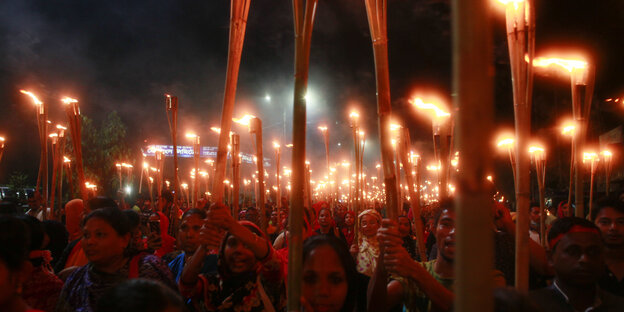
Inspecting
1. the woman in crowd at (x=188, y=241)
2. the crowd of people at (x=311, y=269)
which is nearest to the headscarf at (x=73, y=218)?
the woman in crowd at (x=188, y=241)

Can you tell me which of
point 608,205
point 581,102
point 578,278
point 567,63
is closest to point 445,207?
point 578,278

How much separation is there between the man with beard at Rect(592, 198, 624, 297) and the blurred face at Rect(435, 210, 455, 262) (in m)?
1.27

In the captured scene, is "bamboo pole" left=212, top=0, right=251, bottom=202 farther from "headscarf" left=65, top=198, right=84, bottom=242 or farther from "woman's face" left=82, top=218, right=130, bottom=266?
"headscarf" left=65, top=198, right=84, bottom=242

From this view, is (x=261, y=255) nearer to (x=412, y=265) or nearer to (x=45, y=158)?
(x=412, y=265)

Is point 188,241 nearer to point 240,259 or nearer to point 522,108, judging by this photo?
point 240,259

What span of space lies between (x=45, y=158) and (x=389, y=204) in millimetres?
7377

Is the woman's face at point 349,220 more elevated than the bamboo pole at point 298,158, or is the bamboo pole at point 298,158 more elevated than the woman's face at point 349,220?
the bamboo pole at point 298,158

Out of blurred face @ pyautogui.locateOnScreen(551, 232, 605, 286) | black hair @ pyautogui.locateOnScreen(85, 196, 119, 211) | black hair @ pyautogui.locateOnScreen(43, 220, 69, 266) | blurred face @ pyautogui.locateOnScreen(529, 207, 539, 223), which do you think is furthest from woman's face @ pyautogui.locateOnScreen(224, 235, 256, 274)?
blurred face @ pyautogui.locateOnScreen(529, 207, 539, 223)

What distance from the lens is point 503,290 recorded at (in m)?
1.47

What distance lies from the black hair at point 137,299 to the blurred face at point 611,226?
3359mm

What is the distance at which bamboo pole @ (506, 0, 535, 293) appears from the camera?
7.68 ft

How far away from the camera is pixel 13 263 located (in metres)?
1.96

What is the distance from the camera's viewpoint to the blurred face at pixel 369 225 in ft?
17.3

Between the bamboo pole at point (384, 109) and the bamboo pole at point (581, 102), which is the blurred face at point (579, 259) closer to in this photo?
the bamboo pole at point (384, 109)
